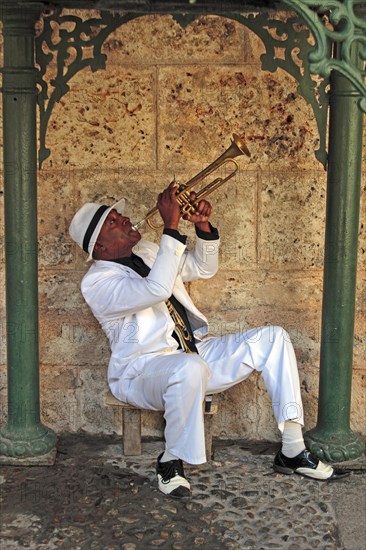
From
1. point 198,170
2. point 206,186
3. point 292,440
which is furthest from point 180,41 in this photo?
point 292,440

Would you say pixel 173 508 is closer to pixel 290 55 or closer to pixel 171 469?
pixel 171 469

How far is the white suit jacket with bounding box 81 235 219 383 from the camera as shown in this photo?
5188 millimetres

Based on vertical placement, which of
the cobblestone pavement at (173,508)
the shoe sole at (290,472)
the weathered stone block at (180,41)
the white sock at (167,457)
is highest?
the weathered stone block at (180,41)

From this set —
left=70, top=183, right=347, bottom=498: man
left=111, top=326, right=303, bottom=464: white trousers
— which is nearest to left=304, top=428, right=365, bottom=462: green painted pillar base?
left=70, top=183, right=347, bottom=498: man

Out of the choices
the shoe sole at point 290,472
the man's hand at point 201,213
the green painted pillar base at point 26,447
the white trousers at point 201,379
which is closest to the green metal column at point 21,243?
the green painted pillar base at point 26,447

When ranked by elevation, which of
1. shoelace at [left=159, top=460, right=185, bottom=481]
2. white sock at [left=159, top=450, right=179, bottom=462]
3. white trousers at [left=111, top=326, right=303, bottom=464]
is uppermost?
white trousers at [left=111, top=326, right=303, bottom=464]

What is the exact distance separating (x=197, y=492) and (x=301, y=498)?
579 millimetres

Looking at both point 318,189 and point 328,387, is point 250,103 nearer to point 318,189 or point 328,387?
point 318,189

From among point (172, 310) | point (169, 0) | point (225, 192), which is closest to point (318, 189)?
point (225, 192)

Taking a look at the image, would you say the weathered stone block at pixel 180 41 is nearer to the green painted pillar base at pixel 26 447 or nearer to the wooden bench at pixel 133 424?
the wooden bench at pixel 133 424

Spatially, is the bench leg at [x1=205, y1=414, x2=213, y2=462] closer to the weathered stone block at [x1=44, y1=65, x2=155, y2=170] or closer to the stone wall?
the stone wall

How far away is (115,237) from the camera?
5.57 metres

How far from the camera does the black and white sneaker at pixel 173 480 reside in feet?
16.6

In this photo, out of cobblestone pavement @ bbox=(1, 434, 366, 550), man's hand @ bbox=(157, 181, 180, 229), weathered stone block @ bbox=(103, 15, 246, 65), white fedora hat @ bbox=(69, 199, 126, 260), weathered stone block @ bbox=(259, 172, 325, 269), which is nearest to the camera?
cobblestone pavement @ bbox=(1, 434, 366, 550)
